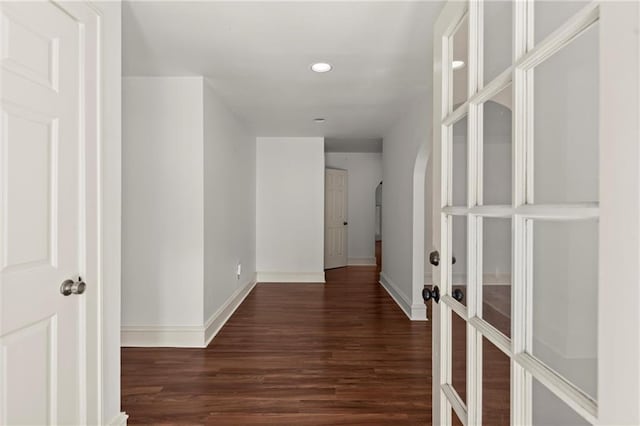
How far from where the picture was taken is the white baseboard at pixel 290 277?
19.2 ft

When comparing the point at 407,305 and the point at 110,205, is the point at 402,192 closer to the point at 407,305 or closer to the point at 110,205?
the point at 407,305

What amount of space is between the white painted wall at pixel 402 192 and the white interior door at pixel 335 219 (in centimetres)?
170

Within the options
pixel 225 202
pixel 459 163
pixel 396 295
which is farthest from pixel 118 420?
pixel 396 295

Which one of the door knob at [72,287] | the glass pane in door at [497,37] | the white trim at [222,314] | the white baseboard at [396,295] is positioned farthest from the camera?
the white baseboard at [396,295]

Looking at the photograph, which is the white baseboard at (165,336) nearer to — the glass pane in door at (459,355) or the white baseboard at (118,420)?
the white baseboard at (118,420)

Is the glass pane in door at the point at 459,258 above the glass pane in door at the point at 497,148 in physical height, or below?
below

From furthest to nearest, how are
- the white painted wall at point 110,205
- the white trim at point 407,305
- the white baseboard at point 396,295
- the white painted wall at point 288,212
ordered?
the white painted wall at point 288,212
the white baseboard at point 396,295
the white trim at point 407,305
the white painted wall at point 110,205

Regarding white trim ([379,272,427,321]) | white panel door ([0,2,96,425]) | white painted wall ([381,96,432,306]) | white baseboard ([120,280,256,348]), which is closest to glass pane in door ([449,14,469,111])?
white panel door ([0,2,96,425])

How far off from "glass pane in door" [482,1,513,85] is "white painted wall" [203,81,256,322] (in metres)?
2.58

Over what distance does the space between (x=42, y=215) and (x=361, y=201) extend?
22.1 ft

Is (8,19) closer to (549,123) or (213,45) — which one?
(213,45)

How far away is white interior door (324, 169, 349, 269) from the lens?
707cm

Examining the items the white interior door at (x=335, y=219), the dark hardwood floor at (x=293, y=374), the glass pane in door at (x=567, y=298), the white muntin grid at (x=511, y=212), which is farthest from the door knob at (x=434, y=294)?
the white interior door at (x=335, y=219)

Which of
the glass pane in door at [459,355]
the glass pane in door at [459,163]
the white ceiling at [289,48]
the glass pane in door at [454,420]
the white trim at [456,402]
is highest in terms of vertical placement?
the white ceiling at [289,48]
